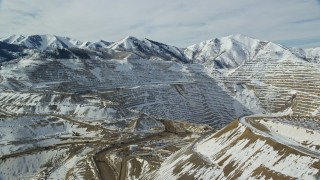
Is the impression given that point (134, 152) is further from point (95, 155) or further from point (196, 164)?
point (196, 164)

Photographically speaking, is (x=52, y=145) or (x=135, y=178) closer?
(x=135, y=178)

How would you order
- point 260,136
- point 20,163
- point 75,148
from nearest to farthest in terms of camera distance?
point 260,136 < point 20,163 < point 75,148

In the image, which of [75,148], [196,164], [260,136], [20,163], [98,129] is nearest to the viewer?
[260,136]

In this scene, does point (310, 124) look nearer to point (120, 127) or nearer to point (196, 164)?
point (196, 164)

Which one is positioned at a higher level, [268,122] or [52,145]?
[268,122]

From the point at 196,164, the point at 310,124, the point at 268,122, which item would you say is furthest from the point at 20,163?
the point at 310,124

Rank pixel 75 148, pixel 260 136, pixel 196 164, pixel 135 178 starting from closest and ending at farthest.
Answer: pixel 260 136, pixel 196 164, pixel 135 178, pixel 75 148

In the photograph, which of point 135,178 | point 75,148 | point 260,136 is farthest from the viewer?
point 75,148

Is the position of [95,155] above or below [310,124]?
below

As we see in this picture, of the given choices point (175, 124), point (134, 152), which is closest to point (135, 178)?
point (134, 152)
